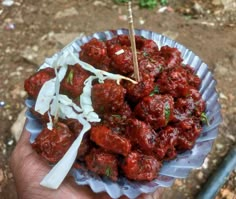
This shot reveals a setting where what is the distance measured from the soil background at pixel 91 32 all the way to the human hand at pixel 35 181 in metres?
1.02

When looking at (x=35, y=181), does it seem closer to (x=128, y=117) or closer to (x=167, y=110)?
(x=128, y=117)

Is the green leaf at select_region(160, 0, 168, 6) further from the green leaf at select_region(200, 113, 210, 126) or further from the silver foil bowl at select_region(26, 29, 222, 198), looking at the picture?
the green leaf at select_region(200, 113, 210, 126)

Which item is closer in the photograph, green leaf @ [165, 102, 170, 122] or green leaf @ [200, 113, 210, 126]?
green leaf @ [165, 102, 170, 122]

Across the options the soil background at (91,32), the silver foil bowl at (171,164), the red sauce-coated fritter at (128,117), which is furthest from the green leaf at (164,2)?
the red sauce-coated fritter at (128,117)

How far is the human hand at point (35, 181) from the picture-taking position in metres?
1.94

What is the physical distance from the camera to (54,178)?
1830 mm

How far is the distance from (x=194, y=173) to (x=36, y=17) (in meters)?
2.01

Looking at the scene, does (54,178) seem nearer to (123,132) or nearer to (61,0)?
(123,132)

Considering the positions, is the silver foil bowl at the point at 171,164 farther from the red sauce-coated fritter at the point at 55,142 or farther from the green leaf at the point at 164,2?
the green leaf at the point at 164,2

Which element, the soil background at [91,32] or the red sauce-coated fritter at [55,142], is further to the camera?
the soil background at [91,32]

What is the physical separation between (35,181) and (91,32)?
80.6 inches

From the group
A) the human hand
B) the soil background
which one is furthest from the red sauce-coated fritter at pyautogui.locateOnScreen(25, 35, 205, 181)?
the soil background

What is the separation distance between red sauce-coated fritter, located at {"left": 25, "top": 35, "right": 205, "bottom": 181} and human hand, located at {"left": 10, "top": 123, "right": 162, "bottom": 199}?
0.13m

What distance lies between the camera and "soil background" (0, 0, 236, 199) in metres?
3.32
